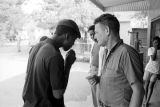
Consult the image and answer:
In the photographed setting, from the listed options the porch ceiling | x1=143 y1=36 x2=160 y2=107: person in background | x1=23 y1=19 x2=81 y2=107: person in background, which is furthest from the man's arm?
the porch ceiling

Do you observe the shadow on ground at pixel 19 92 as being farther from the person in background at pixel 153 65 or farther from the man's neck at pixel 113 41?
the man's neck at pixel 113 41

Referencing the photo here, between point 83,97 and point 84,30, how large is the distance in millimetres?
10483

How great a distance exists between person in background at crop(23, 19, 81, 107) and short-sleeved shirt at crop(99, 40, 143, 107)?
1.19ft

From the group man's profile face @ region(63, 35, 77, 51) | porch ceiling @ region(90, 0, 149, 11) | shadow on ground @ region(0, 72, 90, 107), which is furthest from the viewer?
porch ceiling @ region(90, 0, 149, 11)

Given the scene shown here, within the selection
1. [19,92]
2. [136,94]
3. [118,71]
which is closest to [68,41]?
[118,71]

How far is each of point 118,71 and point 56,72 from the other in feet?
1.58

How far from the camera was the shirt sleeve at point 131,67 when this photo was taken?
1591 millimetres

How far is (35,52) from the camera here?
179 cm

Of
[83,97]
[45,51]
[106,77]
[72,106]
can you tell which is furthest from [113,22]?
[83,97]

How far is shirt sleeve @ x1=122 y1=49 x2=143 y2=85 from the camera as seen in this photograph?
1.59 meters

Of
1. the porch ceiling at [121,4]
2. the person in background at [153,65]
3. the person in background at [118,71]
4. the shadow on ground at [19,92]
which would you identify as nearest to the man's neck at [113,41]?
the person in background at [118,71]

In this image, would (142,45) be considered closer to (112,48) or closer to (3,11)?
(112,48)

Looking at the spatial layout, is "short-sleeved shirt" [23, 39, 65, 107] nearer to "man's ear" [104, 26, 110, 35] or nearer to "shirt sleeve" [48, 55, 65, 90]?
"shirt sleeve" [48, 55, 65, 90]

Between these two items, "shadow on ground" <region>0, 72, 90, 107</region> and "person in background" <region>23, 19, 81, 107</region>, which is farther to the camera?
"shadow on ground" <region>0, 72, 90, 107</region>
